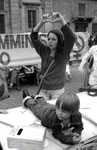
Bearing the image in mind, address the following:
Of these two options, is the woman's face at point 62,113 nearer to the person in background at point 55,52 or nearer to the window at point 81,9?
the person in background at point 55,52

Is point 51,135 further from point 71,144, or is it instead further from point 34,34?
point 34,34

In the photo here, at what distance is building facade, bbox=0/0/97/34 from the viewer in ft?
70.9

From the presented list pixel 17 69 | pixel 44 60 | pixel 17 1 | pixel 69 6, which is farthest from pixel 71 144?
pixel 69 6

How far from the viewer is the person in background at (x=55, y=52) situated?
221 cm

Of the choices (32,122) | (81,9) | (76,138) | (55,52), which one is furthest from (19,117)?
(81,9)

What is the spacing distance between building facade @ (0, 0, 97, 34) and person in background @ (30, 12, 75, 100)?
19.1 m

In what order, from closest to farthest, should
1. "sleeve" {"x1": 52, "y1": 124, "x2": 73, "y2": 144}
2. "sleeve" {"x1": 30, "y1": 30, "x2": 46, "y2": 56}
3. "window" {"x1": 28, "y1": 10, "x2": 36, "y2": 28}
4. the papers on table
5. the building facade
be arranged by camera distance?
"sleeve" {"x1": 52, "y1": 124, "x2": 73, "y2": 144}, the papers on table, "sleeve" {"x1": 30, "y1": 30, "x2": 46, "y2": 56}, the building facade, "window" {"x1": 28, "y1": 10, "x2": 36, "y2": 28}

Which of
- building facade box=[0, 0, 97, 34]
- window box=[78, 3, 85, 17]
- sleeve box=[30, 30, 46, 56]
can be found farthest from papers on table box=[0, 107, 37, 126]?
window box=[78, 3, 85, 17]

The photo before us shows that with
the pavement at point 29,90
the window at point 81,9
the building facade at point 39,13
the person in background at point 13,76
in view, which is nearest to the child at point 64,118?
the pavement at point 29,90

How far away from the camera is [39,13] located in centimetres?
2341

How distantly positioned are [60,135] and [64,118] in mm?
130

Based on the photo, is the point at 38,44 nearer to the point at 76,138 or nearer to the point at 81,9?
the point at 76,138

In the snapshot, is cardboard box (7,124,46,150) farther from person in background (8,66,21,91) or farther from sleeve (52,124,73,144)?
person in background (8,66,21,91)

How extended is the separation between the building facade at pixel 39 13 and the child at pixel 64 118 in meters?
19.7
